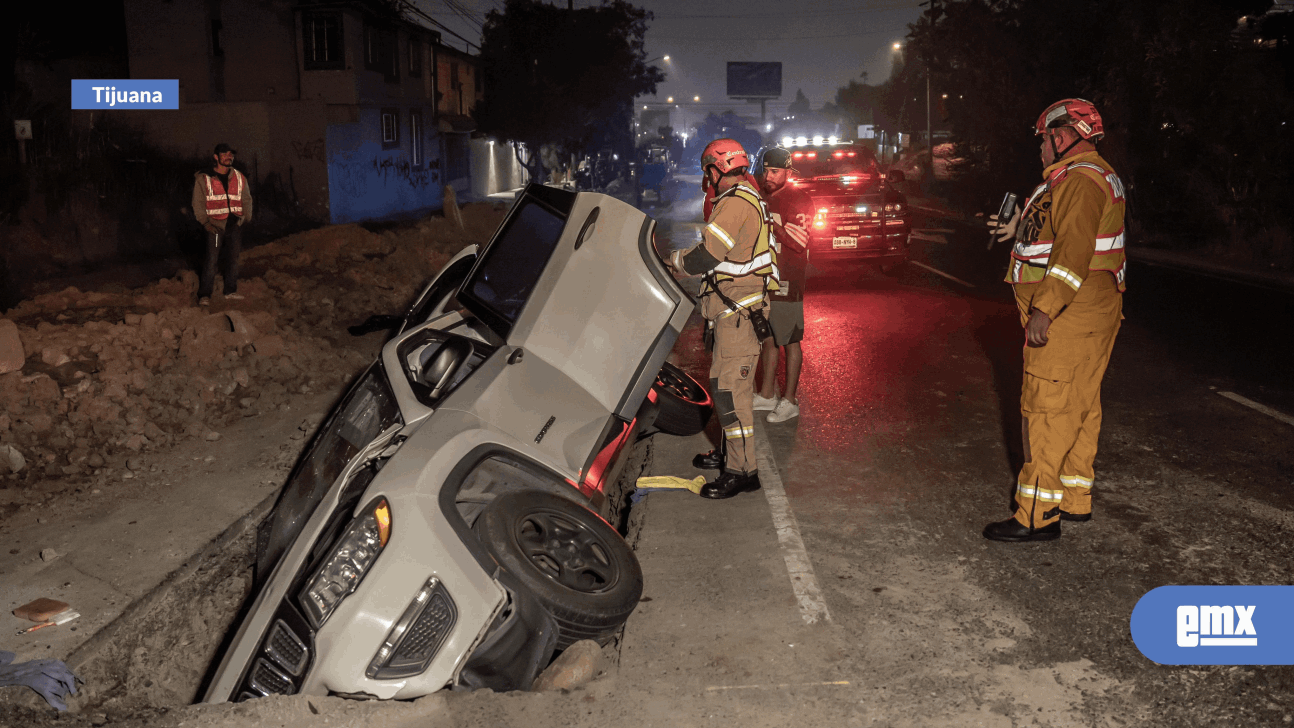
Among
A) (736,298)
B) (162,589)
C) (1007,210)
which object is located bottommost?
(162,589)

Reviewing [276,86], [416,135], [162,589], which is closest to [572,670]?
[162,589]

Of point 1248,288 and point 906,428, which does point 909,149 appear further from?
point 906,428

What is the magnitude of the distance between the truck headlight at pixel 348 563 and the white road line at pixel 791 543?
5.76ft

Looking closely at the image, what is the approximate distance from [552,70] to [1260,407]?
39782 mm

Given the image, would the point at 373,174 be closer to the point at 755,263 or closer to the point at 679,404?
the point at 679,404

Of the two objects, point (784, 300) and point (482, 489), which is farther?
point (784, 300)

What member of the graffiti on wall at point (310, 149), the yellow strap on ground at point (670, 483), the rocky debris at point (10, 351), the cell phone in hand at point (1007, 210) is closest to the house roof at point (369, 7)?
the graffiti on wall at point (310, 149)

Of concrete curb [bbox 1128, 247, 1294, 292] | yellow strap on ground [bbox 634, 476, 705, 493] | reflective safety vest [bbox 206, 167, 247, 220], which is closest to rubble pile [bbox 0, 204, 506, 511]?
reflective safety vest [bbox 206, 167, 247, 220]

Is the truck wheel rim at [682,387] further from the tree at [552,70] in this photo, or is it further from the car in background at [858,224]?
the tree at [552,70]

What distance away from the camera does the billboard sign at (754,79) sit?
8500 cm

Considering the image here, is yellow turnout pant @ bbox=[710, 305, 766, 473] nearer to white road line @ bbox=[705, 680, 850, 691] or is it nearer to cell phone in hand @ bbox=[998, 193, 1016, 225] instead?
cell phone in hand @ bbox=[998, 193, 1016, 225]

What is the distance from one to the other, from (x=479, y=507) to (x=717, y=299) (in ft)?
6.96

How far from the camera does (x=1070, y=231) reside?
4.42 meters

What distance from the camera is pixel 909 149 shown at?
191 ft
